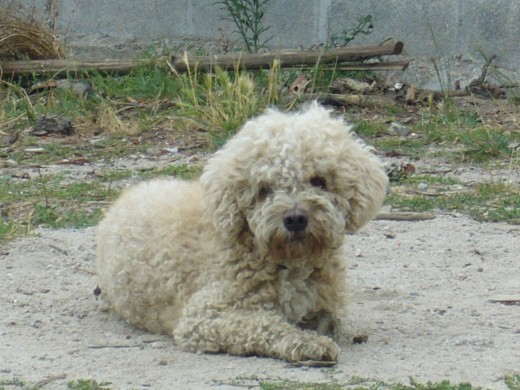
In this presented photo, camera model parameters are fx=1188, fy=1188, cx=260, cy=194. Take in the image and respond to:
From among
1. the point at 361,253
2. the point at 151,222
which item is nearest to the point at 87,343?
the point at 151,222

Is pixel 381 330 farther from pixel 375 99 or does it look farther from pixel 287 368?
pixel 375 99

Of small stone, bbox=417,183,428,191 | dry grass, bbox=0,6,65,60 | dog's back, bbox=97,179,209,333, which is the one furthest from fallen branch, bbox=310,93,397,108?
dog's back, bbox=97,179,209,333

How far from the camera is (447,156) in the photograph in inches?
360

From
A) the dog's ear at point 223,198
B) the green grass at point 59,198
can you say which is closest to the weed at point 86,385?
the dog's ear at point 223,198

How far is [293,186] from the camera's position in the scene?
4.80m

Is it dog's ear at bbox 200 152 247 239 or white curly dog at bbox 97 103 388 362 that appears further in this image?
dog's ear at bbox 200 152 247 239

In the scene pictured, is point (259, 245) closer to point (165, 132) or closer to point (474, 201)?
point (474, 201)

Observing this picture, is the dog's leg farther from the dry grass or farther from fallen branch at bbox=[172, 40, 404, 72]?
the dry grass

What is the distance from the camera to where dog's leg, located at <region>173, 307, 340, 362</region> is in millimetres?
4840

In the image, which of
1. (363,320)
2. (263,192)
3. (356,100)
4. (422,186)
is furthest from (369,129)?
(263,192)

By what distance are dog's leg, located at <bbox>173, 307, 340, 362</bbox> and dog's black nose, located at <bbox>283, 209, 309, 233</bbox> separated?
0.46m

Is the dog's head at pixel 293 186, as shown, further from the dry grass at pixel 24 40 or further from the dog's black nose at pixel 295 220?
the dry grass at pixel 24 40

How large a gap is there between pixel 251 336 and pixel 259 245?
38cm

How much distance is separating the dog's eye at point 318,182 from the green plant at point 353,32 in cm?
621
